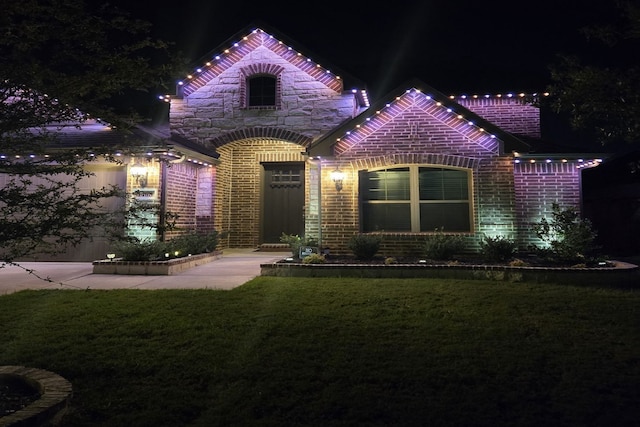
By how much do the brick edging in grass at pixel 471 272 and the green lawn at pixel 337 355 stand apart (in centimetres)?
83

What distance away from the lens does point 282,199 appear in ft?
41.4

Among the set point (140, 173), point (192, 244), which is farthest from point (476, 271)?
point (140, 173)

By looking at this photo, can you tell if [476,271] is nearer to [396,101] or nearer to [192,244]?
[396,101]

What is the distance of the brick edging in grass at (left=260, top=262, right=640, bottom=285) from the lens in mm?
6914

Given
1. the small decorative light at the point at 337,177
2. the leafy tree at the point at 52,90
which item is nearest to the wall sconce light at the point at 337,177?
the small decorative light at the point at 337,177

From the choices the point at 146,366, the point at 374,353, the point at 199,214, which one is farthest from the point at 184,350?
the point at 199,214

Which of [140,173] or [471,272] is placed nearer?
[471,272]

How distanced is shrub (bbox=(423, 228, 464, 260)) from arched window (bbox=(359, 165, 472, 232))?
1029 mm

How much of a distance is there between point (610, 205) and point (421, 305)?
997 centimetres

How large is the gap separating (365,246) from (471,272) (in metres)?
2.20

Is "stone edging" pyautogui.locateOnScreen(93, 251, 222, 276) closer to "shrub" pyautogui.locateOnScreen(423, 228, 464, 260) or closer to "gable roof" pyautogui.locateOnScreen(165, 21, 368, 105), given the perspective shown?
"shrub" pyautogui.locateOnScreen(423, 228, 464, 260)

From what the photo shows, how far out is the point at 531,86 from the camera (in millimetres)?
12422

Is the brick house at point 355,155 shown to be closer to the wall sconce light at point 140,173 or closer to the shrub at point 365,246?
the wall sconce light at point 140,173

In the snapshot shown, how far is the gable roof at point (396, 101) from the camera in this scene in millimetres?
8965
